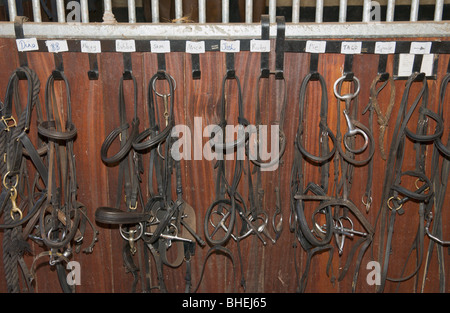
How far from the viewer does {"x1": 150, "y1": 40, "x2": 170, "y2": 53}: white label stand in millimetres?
1635

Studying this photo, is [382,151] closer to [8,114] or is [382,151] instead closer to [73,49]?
[73,49]

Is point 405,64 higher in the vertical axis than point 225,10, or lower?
lower

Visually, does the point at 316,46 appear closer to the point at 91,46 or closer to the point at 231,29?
the point at 231,29

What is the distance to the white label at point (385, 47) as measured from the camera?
1.62 meters

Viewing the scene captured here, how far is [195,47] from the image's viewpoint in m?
1.64

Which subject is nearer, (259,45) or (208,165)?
(259,45)

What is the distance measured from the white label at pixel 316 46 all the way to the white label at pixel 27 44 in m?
0.97

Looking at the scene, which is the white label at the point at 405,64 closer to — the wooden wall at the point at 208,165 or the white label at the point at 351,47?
the wooden wall at the point at 208,165

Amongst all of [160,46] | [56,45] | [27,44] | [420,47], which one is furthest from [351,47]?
[27,44]

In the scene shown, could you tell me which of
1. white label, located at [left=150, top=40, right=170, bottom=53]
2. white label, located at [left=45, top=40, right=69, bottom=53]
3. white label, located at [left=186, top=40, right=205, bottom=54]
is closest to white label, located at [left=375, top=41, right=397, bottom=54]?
white label, located at [left=186, top=40, right=205, bottom=54]

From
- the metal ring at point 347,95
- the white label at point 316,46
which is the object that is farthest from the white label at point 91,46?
the metal ring at point 347,95

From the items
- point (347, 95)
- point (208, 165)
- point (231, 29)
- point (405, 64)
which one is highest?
point (231, 29)

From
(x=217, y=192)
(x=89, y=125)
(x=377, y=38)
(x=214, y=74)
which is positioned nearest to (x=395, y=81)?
(x=377, y=38)

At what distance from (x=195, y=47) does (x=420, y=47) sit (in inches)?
31.4
